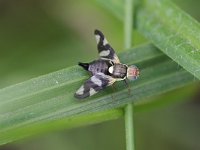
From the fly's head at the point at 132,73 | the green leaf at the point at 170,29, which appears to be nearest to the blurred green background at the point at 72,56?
the green leaf at the point at 170,29

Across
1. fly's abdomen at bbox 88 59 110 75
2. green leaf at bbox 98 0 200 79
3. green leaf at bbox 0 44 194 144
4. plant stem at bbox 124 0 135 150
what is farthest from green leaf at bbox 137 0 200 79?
fly's abdomen at bbox 88 59 110 75

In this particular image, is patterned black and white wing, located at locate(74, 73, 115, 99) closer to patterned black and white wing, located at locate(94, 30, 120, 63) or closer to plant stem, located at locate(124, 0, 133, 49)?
patterned black and white wing, located at locate(94, 30, 120, 63)

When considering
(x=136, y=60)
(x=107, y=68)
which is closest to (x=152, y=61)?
(x=136, y=60)

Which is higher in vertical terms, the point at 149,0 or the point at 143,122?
the point at 149,0

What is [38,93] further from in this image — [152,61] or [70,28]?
[70,28]

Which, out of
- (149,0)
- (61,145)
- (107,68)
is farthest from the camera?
(61,145)

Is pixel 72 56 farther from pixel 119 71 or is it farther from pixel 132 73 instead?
pixel 132 73

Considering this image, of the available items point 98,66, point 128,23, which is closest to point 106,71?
point 98,66
